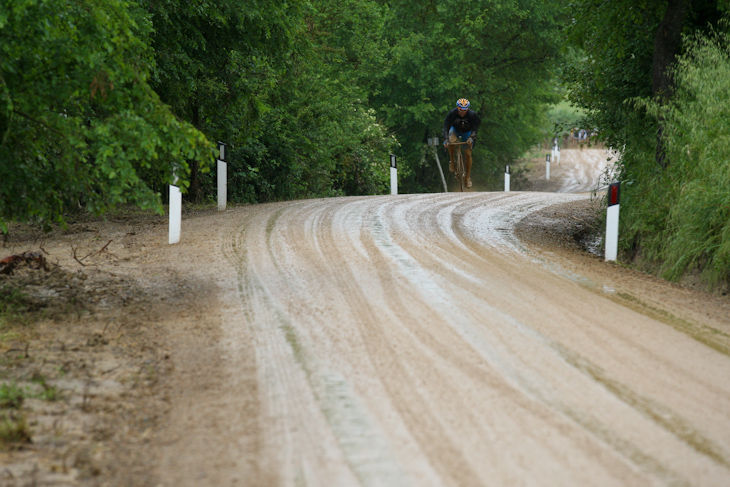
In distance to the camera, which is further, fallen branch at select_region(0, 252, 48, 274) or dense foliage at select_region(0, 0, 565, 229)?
fallen branch at select_region(0, 252, 48, 274)

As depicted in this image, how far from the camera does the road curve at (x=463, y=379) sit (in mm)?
3537

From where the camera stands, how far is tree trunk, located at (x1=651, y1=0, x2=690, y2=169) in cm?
1112

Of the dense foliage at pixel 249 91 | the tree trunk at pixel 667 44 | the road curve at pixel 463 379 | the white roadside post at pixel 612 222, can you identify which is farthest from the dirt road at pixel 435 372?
the tree trunk at pixel 667 44

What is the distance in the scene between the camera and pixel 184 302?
23.0 ft

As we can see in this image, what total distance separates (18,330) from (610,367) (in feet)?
16.8

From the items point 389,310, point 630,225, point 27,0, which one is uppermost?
point 27,0

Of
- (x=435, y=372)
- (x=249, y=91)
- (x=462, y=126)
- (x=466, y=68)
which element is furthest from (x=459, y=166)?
(x=466, y=68)

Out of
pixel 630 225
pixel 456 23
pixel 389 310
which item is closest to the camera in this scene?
pixel 389 310

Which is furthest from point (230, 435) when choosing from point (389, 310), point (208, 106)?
point (208, 106)

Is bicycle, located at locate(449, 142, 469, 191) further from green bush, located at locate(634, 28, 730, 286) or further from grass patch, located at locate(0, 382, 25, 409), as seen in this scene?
grass patch, located at locate(0, 382, 25, 409)

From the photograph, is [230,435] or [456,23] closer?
[230,435]

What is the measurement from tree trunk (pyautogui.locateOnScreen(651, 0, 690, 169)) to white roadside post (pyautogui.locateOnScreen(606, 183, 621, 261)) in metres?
2.43

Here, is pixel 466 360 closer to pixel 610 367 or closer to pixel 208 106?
pixel 610 367

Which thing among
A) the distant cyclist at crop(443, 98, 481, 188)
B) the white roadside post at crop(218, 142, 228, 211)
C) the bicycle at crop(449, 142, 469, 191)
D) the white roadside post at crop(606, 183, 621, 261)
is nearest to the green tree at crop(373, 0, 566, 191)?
the bicycle at crop(449, 142, 469, 191)
